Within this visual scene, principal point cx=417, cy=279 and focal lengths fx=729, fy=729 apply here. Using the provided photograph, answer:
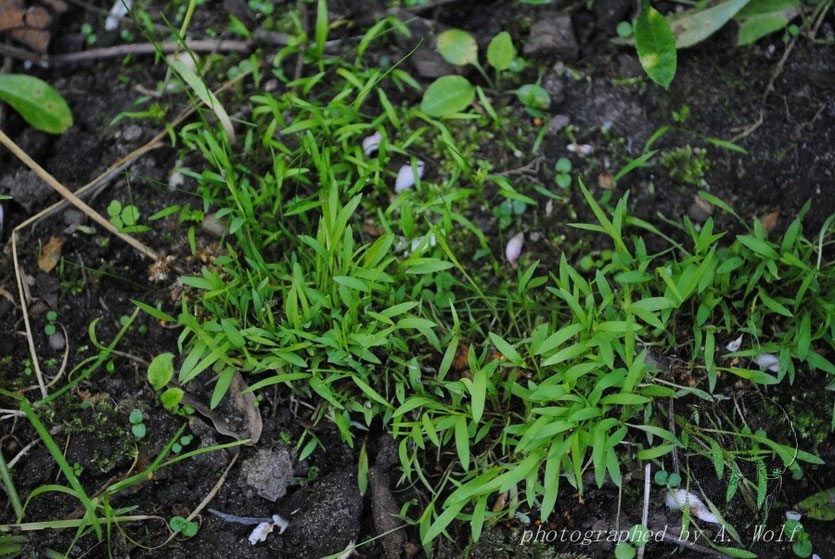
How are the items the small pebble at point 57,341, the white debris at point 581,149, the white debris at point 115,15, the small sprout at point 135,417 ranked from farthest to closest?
the white debris at point 115,15, the white debris at point 581,149, the small pebble at point 57,341, the small sprout at point 135,417

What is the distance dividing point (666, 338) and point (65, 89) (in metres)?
2.12

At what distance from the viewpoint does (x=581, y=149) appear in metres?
2.34

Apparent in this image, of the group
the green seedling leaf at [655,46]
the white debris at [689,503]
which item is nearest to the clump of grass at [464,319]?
the white debris at [689,503]

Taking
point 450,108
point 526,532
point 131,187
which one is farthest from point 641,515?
point 131,187

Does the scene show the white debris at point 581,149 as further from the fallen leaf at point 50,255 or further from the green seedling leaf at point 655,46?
the fallen leaf at point 50,255

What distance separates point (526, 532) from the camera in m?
1.88

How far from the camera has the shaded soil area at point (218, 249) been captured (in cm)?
190

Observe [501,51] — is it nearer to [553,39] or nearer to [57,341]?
[553,39]

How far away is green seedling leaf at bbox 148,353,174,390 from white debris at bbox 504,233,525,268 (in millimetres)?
1024

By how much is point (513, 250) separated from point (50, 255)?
1404 mm

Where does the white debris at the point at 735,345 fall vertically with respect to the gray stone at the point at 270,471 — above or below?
below

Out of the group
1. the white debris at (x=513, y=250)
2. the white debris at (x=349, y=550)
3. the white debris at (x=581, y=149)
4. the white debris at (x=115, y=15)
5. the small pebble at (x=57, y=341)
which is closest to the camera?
the white debris at (x=349, y=550)

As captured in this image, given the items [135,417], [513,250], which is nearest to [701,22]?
[513,250]

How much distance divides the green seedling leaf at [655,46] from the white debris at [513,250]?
612mm
